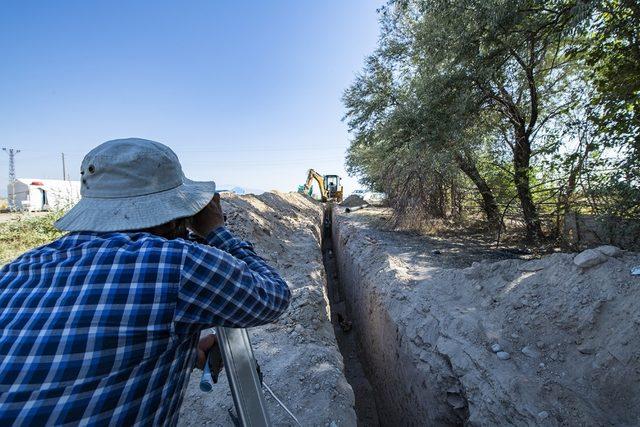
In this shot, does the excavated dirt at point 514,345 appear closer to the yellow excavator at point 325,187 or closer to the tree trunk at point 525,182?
the tree trunk at point 525,182

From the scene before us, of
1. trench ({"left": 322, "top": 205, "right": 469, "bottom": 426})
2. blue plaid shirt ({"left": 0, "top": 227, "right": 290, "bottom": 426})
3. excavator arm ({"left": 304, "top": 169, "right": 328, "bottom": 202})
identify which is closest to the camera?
blue plaid shirt ({"left": 0, "top": 227, "right": 290, "bottom": 426})

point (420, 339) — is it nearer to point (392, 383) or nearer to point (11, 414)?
point (392, 383)

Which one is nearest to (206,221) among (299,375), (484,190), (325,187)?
(299,375)

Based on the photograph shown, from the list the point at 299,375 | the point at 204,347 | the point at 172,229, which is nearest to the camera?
the point at 172,229

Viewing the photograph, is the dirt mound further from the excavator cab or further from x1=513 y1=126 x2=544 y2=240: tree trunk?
x1=513 y1=126 x2=544 y2=240: tree trunk

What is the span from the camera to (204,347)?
163 cm

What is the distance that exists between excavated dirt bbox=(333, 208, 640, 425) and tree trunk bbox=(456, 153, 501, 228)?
416 centimetres

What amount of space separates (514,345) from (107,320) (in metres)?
3.24

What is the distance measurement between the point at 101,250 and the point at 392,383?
4219 millimetres

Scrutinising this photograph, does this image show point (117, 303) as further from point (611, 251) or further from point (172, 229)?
point (611, 251)

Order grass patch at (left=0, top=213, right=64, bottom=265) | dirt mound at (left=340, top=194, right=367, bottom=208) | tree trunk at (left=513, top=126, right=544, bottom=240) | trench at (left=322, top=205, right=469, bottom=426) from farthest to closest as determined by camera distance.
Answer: dirt mound at (left=340, top=194, right=367, bottom=208)
grass patch at (left=0, top=213, right=64, bottom=265)
tree trunk at (left=513, top=126, right=544, bottom=240)
trench at (left=322, top=205, right=469, bottom=426)

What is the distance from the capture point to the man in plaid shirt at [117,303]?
2.95 feet

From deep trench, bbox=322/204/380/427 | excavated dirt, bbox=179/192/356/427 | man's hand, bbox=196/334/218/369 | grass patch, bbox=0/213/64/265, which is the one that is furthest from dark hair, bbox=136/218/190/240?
grass patch, bbox=0/213/64/265

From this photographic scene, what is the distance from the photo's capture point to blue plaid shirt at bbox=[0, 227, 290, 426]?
35.1 inches
